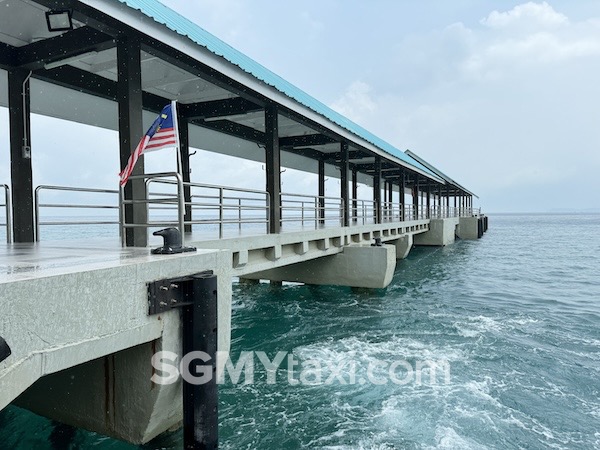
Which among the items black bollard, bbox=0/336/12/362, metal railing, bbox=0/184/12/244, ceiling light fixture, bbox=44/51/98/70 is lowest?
black bollard, bbox=0/336/12/362

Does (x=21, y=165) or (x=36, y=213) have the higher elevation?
(x=21, y=165)

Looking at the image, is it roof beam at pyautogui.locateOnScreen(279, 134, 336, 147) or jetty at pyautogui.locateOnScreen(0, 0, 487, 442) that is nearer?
jetty at pyautogui.locateOnScreen(0, 0, 487, 442)

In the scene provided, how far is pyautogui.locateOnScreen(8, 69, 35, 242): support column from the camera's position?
7.61m

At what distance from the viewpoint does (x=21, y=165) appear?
768 cm

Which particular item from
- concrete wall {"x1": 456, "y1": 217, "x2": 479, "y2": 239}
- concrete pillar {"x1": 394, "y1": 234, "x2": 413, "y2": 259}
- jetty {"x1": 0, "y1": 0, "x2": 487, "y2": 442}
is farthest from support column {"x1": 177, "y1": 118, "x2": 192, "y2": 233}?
concrete wall {"x1": 456, "y1": 217, "x2": 479, "y2": 239}

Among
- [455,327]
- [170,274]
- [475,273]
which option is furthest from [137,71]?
[475,273]

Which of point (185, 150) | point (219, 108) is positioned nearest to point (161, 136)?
point (219, 108)

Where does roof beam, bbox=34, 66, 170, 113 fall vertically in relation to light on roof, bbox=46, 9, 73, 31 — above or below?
above

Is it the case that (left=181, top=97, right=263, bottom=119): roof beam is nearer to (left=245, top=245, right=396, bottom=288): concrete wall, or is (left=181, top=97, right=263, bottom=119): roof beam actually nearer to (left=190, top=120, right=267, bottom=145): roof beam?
(left=190, top=120, right=267, bottom=145): roof beam

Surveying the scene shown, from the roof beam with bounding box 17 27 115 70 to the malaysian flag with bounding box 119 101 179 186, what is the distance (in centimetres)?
172

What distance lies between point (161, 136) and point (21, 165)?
4.20 m

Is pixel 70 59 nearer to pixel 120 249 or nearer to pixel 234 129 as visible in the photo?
pixel 120 249

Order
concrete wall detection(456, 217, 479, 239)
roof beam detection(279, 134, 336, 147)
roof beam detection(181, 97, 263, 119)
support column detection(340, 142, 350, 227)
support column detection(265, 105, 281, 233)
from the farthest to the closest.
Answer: concrete wall detection(456, 217, 479, 239) → roof beam detection(279, 134, 336, 147) → support column detection(340, 142, 350, 227) → roof beam detection(181, 97, 263, 119) → support column detection(265, 105, 281, 233)

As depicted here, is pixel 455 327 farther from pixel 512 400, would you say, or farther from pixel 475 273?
pixel 475 273
